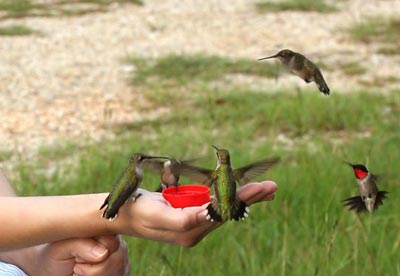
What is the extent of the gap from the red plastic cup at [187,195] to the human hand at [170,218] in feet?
0.04

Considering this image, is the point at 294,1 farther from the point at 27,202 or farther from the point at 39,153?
the point at 27,202

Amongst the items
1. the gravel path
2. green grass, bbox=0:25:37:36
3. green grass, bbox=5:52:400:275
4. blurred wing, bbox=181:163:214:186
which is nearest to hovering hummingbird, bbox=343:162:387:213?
blurred wing, bbox=181:163:214:186

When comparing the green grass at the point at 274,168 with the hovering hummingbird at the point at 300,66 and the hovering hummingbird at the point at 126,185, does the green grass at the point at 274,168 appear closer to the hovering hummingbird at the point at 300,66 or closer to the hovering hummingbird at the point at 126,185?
the hovering hummingbird at the point at 300,66

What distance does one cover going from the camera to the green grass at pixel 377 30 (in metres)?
9.42

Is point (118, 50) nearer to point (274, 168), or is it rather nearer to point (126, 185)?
point (274, 168)

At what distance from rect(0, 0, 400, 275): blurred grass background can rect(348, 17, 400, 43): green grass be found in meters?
0.44

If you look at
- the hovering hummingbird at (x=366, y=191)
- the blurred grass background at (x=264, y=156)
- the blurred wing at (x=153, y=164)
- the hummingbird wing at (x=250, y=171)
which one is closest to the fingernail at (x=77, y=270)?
the blurred wing at (x=153, y=164)

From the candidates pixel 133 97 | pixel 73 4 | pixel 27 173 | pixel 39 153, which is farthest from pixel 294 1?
pixel 27 173

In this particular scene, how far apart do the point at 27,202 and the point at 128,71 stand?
6455 mm

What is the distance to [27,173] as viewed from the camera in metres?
4.87

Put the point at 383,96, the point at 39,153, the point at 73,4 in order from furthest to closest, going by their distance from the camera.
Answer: the point at 73,4 → the point at 383,96 → the point at 39,153

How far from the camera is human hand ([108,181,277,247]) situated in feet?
5.62

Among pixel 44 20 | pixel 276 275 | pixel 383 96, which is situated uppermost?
pixel 44 20

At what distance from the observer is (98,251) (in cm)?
196
